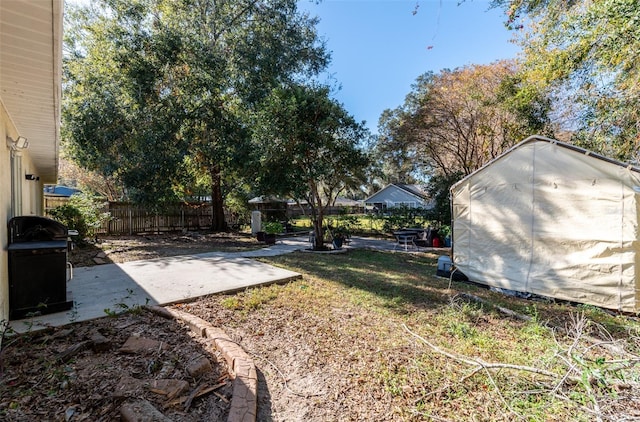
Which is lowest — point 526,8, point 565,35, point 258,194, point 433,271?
point 433,271

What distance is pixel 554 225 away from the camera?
516 cm

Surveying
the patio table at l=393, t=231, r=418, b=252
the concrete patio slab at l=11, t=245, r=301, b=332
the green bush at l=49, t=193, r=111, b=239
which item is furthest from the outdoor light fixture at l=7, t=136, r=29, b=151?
the patio table at l=393, t=231, r=418, b=252

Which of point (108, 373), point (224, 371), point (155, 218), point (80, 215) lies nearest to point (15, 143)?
point (108, 373)

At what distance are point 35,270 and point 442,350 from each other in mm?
4856

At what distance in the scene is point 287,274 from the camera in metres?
5.96

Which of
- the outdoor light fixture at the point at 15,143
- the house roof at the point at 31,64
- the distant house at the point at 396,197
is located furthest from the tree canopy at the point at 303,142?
the distant house at the point at 396,197

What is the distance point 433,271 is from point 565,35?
6.10 m

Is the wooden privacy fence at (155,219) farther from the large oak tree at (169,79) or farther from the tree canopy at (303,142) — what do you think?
the tree canopy at (303,142)

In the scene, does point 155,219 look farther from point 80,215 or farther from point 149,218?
point 80,215

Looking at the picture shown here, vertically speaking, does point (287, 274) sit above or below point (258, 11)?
below

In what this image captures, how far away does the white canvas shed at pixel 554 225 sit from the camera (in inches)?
177

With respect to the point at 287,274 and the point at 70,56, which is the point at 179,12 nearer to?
the point at 70,56

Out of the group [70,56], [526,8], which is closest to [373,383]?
[526,8]

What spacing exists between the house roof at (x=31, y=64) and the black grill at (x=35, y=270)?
Result: 1517 millimetres
